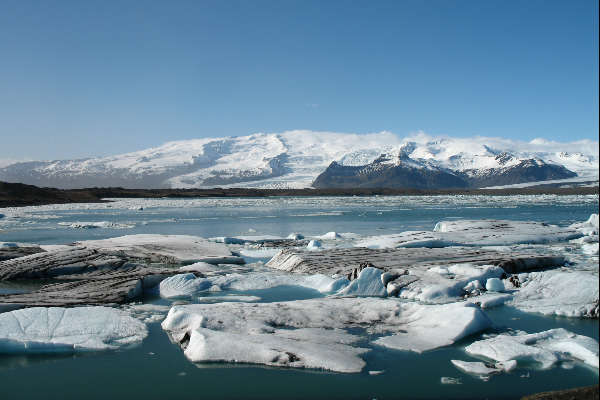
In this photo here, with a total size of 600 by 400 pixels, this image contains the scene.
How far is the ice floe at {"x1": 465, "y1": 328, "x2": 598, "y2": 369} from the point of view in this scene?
14.8 ft

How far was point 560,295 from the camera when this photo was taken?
6.50 meters

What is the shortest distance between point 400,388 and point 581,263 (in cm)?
689

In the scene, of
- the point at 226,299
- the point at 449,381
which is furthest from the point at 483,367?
the point at 226,299

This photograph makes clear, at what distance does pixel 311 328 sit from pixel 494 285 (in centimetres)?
322

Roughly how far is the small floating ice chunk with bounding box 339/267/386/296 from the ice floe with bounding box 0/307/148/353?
2970 mm

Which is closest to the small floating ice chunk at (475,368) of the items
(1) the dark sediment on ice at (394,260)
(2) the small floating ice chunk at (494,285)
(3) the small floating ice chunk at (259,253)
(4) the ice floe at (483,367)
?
(4) the ice floe at (483,367)

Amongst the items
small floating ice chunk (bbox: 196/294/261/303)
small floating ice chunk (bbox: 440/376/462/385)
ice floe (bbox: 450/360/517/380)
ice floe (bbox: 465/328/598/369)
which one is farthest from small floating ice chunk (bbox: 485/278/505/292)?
small floating ice chunk (bbox: 440/376/462/385)

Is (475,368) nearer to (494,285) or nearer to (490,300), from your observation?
(490,300)

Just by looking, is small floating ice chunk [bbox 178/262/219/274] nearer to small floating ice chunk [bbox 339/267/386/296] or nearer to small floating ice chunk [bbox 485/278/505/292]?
small floating ice chunk [bbox 339/267/386/296]

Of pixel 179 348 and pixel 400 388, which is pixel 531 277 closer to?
pixel 400 388

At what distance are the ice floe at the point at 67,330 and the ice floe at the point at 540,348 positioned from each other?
3.52 m

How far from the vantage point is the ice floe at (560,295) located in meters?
5.91

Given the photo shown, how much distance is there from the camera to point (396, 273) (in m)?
8.08

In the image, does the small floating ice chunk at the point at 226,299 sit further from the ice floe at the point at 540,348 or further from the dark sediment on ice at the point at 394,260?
the ice floe at the point at 540,348
